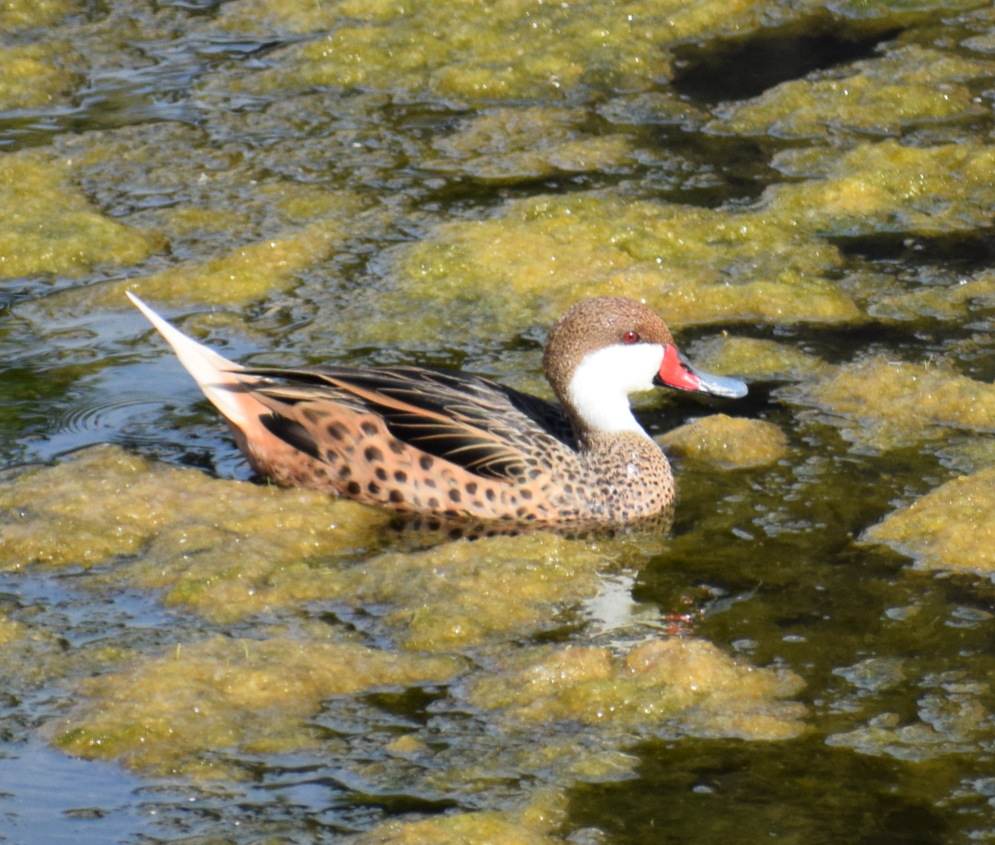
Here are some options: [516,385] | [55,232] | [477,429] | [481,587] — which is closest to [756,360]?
[516,385]

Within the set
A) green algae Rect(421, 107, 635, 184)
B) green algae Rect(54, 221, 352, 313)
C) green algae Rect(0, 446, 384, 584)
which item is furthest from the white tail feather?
green algae Rect(421, 107, 635, 184)

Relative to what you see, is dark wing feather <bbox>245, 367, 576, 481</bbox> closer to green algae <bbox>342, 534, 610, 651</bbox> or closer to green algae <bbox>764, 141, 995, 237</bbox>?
green algae <bbox>342, 534, 610, 651</bbox>

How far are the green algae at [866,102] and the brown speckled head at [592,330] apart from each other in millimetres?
2958

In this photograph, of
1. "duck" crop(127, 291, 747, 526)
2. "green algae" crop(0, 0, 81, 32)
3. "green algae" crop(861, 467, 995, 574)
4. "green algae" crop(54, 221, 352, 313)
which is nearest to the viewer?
"green algae" crop(861, 467, 995, 574)

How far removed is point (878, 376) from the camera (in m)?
5.49

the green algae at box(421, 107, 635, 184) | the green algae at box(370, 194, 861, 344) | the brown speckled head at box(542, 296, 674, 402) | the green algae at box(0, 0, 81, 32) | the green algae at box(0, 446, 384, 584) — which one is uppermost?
the green algae at box(0, 0, 81, 32)

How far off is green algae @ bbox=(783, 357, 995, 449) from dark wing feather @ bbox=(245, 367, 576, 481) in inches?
37.8

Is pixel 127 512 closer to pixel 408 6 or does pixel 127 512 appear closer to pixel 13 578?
pixel 13 578

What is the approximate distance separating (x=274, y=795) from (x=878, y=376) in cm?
292

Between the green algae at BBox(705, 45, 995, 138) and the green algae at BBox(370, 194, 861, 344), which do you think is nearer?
the green algae at BBox(370, 194, 861, 344)

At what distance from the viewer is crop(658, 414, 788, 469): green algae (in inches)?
201

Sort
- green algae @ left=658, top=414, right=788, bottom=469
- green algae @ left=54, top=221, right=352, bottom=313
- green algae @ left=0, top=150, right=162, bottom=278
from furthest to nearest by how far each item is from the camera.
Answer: green algae @ left=0, top=150, right=162, bottom=278, green algae @ left=54, top=221, right=352, bottom=313, green algae @ left=658, top=414, right=788, bottom=469

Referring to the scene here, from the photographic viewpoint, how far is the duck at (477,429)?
15.8 ft

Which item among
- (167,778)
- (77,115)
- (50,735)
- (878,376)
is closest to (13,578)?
(50,735)
